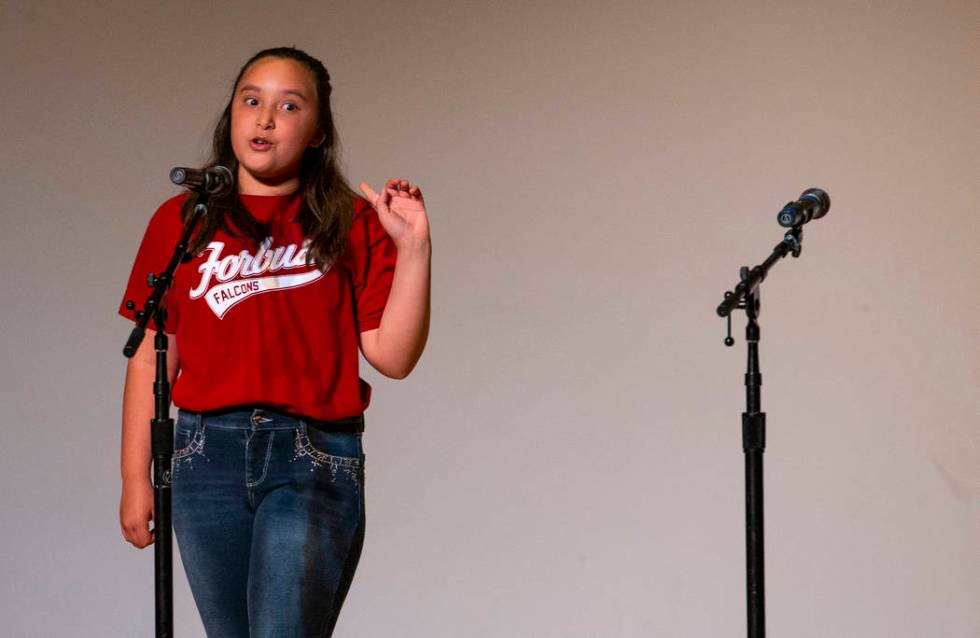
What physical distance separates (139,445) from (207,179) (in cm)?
44

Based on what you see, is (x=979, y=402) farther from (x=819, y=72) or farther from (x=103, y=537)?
(x=103, y=537)

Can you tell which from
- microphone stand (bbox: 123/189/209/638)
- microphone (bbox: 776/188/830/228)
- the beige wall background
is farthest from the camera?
the beige wall background

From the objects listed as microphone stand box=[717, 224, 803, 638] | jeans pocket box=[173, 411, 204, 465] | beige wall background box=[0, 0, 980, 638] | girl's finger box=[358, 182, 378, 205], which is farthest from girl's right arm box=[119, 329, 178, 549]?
beige wall background box=[0, 0, 980, 638]

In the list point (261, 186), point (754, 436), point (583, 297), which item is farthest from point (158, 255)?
point (583, 297)

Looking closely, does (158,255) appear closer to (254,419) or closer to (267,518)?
(254,419)

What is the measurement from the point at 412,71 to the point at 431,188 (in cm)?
31

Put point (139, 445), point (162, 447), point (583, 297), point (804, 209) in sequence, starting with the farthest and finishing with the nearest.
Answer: point (583, 297) → point (804, 209) → point (139, 445) → point (162, 447)

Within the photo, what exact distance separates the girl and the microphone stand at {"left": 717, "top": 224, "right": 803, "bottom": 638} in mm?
610

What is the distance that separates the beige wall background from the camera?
317 centimetres

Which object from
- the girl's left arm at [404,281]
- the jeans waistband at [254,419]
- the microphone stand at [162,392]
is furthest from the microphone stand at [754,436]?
the microphone stand at [162,392]

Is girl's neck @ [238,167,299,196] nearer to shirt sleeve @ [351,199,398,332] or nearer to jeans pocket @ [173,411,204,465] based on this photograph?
shirt sleeve @ [351,199,398,332]

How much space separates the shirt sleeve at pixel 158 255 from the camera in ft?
6.27

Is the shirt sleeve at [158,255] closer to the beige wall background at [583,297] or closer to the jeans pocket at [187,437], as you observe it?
the jeans pocket at [187,437]

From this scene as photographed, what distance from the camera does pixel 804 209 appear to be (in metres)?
2.16
